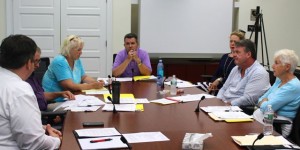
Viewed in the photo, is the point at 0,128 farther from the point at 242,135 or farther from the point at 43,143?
the point at 242,135

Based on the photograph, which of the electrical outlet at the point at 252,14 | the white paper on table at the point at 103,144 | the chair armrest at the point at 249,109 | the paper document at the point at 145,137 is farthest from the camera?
the electrical outlet at the point at 252,14

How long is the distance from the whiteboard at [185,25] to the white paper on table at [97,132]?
4.17 m

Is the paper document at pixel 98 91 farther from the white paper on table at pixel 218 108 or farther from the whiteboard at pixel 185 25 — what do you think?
the whiteboard at pixel 185 25

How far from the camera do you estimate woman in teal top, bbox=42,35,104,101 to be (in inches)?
140

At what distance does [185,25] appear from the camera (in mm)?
6359

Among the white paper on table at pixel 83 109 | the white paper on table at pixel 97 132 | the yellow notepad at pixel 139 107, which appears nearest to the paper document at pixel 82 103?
the white paper on table at pixel 83 109

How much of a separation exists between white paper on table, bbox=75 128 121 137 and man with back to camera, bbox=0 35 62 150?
0.15 metres

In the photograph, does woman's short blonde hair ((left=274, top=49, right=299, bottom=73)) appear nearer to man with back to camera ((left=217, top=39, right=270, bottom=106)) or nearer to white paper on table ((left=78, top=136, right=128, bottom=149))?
man with back to camera ((left=217, top=39, right=270, bottom=106))

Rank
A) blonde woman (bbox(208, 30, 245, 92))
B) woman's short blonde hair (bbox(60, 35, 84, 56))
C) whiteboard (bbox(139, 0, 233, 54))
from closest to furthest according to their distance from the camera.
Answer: woman's short blonde hair (bbox(60, 35, 84, 56))
blonde woman (bbox(208, 30, 245, 92))
whiteboard (bbox(139, 0, 233, 54))

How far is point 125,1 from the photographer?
20.6 ft

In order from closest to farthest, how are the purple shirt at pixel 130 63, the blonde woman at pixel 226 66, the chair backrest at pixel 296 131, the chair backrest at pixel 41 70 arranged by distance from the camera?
the chair backrest at pixel 296 131
the chair backrest at pixel 41 70
the blonde woman at pixel 226 66
the purple shirt at pixel 130 63

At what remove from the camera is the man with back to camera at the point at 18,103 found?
1.89 m

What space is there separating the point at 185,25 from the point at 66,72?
10.5 feet

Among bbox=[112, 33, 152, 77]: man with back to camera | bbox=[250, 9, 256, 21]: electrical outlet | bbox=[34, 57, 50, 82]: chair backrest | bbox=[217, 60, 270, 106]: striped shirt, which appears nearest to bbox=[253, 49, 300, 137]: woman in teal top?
bbox=[217, 60, 270, 106]: striped shirt
